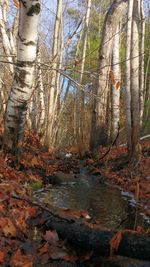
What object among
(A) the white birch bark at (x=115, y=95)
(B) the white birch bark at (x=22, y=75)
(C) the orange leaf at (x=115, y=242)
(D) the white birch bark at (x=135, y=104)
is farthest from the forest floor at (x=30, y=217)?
(A) the white birch bark at (x=115, y=95)

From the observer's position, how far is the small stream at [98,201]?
5043 mm

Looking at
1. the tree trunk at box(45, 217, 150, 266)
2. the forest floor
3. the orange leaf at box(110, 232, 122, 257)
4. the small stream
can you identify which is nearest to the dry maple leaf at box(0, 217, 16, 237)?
the forest floor

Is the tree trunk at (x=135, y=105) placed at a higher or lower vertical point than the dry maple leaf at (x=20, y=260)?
higher

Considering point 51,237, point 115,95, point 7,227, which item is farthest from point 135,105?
point 115,95

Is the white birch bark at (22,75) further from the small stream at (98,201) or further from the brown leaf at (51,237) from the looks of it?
the brown leaf at (51,237)

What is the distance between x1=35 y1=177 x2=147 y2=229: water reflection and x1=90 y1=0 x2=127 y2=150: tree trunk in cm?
530

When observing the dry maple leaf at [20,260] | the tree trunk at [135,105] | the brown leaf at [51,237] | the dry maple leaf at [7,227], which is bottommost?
the dry maple leaf at [20,260]

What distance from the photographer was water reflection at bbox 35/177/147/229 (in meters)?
5.07

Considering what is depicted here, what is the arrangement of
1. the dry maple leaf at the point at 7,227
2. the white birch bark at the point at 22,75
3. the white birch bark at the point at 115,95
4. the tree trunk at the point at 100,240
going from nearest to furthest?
the tree trunk at the point at 100,240
the dry maple leaf at the point at 7,227
the white birch bark at the point at 22,75
the white birch bark at the point at 115,95

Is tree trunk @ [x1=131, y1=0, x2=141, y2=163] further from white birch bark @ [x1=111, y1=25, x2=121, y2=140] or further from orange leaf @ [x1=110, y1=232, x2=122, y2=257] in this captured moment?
white birch bark @ [x1=111, y1=25, x2=121, y2=140]

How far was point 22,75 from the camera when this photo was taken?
21.3ft

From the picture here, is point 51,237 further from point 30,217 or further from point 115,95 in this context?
point 115,95

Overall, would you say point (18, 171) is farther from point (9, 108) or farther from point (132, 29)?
point (132, 29)

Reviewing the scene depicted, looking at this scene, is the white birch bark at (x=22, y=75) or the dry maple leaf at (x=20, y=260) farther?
the white birch bark at (x=22, y=75)
